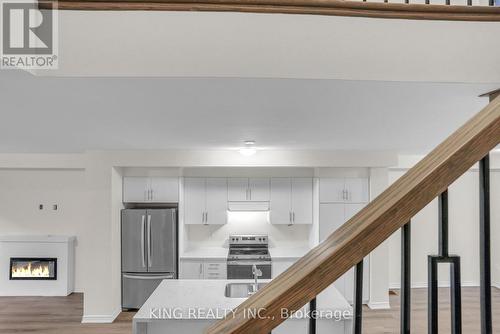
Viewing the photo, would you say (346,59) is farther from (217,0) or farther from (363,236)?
(363,236)

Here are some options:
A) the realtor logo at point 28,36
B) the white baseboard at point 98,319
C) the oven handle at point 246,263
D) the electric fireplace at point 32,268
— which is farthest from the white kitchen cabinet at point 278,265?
the realtor logo at point 28,36

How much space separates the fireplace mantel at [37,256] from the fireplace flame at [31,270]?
103 mm

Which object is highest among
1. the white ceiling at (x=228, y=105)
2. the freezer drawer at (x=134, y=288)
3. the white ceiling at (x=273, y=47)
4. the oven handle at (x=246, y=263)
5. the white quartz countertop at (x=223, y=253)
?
the white ceiling at (x=273, y=47)

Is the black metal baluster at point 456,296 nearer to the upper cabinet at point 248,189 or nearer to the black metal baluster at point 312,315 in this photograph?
the black metal baluster at point 312,315

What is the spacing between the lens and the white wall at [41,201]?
A: 7.06 m

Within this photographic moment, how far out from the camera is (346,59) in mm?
1470

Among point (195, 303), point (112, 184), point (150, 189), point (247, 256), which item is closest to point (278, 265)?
point (247, 256)

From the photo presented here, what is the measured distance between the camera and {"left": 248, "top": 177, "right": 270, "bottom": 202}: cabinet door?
654cm

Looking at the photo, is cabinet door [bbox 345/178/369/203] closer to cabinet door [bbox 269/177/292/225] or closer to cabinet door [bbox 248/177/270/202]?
cabinet door [bbox 269/177/292/225]

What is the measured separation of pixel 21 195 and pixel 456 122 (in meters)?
7.13

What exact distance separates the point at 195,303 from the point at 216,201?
2882 mm

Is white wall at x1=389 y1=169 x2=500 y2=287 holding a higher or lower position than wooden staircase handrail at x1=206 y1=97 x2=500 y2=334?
lower

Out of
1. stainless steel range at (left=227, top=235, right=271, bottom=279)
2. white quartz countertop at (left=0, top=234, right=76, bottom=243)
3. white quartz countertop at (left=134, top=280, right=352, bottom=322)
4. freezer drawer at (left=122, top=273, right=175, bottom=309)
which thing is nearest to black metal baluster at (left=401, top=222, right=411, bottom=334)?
white quartz countertop at (left=134, top=280, right=352, bottom=322)

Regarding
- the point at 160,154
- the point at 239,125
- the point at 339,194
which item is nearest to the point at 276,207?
the point at 339,194
